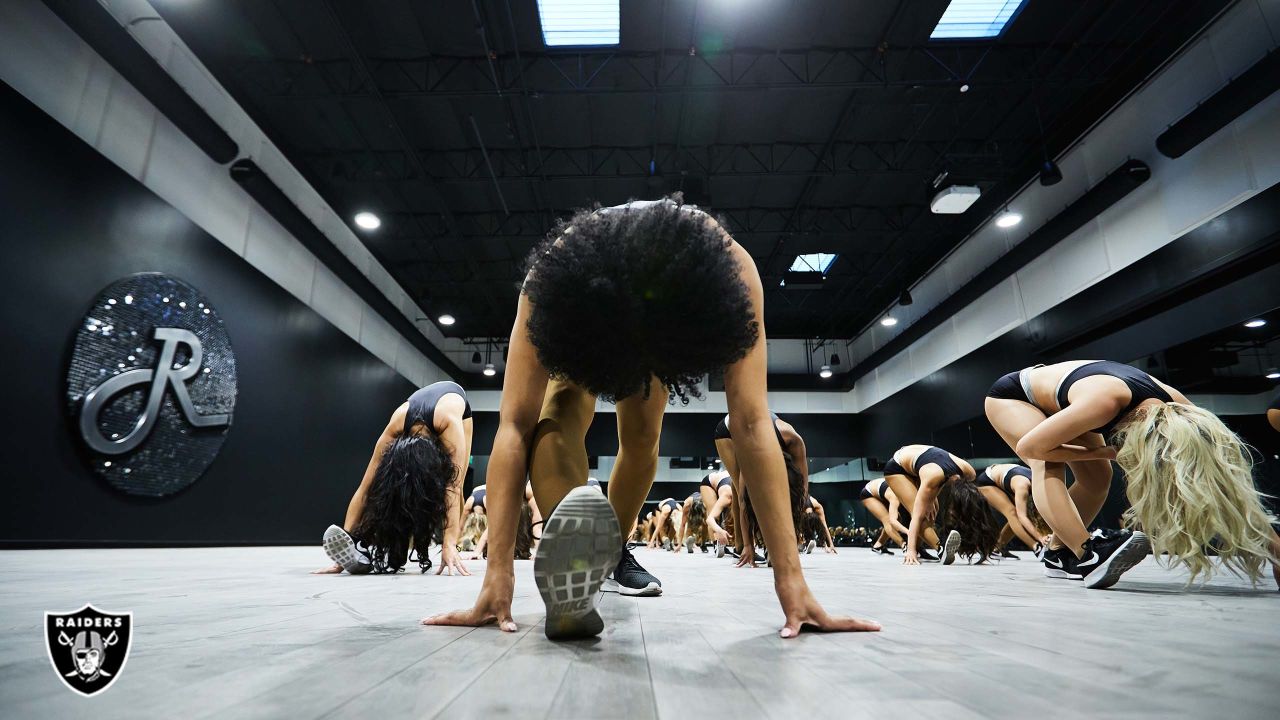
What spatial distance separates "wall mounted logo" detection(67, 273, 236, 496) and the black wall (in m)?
0.12

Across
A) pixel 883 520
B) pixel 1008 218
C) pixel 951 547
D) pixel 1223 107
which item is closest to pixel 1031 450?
pixel 951 547

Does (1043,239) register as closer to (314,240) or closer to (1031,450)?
(1031,450)

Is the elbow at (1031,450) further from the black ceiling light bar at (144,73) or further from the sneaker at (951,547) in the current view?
the black ceiling light bar at (144,73)

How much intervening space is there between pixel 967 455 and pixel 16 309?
11423 millimetres

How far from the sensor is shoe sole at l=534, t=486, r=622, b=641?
0.95 m

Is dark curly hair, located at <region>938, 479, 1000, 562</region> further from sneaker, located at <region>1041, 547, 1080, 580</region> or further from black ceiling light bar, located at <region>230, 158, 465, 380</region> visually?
black ceiling light bar, located at <region>230, 158, 465, 380</region>

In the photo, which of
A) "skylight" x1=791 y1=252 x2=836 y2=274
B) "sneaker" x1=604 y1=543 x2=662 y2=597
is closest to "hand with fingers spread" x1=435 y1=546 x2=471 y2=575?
"sneaker" x1=604 y1=543 x2=662 y2=597

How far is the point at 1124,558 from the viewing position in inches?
84.0

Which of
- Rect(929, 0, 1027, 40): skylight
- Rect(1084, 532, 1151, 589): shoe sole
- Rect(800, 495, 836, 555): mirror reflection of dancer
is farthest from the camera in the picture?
Rect(800, 495, 836, 555): mirror reflection of dancer

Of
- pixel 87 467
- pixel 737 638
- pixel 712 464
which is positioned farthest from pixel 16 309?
pixel 712 464

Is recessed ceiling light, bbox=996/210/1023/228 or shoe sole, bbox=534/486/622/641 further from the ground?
recessed ceiling light, bbox=996/210/1023/228

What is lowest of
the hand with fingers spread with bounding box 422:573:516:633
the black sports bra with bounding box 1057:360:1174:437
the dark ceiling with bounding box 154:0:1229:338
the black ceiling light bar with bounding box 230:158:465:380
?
the hand with fingers spread with bounding box 422:573:516:633

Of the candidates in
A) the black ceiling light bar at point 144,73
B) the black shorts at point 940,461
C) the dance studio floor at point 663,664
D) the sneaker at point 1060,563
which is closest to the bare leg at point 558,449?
the dance studio floor at point 663,664

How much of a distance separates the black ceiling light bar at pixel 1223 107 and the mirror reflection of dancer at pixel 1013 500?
11.3 ft
